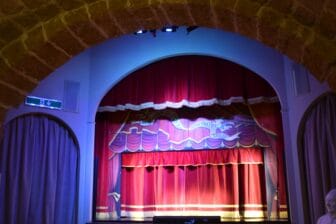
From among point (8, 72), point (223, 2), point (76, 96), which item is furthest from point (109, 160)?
point (223, 2)

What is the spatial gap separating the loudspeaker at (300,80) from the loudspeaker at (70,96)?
322 centimetres

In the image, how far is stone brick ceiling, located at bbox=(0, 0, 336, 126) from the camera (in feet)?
7.12

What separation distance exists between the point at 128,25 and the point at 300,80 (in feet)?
10.0

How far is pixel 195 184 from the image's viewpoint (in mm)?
6109

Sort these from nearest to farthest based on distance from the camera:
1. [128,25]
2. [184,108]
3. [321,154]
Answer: [128,25], [321,154], [184,108]

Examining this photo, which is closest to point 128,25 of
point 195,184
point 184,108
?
point 184,108

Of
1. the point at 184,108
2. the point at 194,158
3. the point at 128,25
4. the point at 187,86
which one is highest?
the point at 187,86

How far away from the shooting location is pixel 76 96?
5906mm

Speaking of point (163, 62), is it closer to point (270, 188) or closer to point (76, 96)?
point (76, 96)

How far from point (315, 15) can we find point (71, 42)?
1560 millimetres

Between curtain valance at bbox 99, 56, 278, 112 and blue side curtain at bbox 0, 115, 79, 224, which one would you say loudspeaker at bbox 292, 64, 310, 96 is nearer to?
curtain valance at bbox 99, 56, 278, 112

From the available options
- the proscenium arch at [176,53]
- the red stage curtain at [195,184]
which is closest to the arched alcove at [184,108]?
the red stage curtain at [195,184]

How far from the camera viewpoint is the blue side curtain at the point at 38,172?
5.05 metres

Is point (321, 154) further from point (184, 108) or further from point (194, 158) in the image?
point (184, 108)
